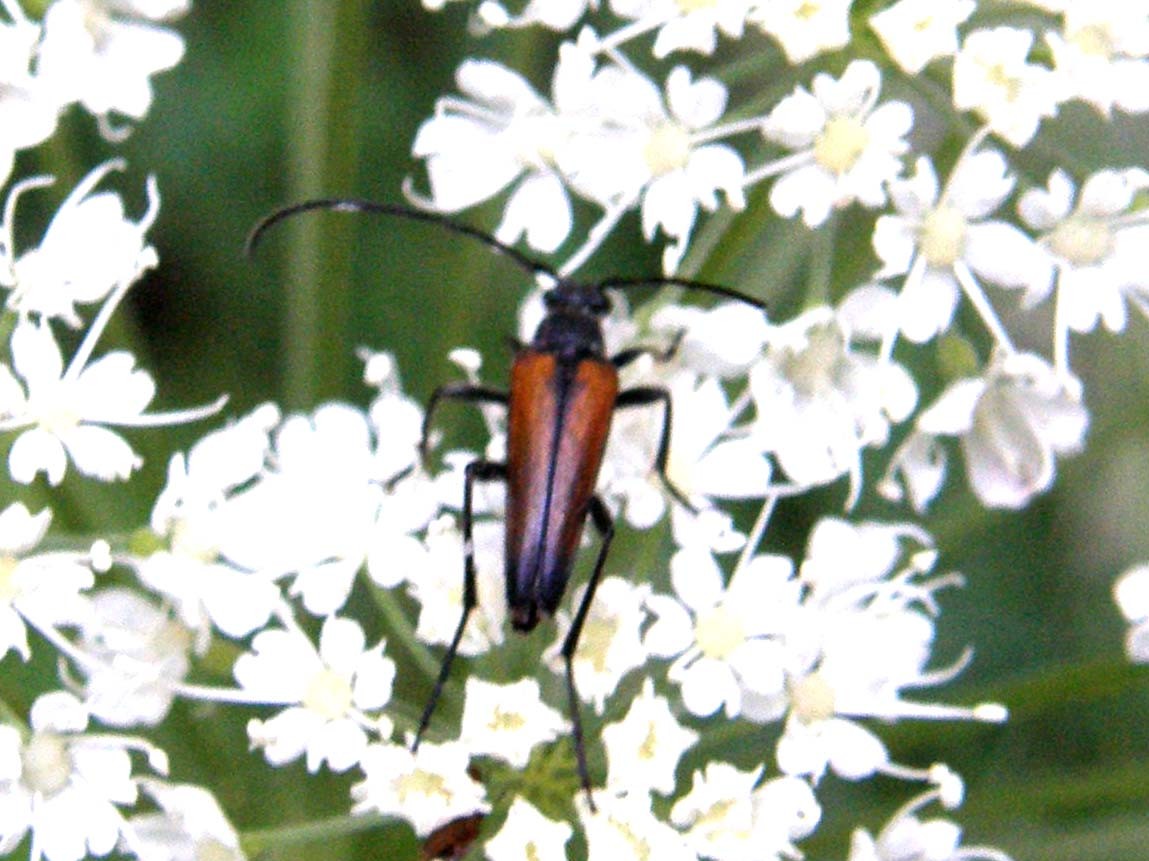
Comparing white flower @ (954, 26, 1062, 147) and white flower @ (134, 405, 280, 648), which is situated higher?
white flower @ (954, 26, 1062, 147)

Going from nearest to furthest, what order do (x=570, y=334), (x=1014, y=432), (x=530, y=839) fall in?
(x=530, y=839) → (x=570, y=334) → (x=1014, y=432)

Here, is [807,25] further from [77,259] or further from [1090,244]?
[77,259]

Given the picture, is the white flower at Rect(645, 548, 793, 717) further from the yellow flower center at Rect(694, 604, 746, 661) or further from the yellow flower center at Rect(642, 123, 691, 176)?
the yellow flower center at Rect(642, 123, 691, 176)

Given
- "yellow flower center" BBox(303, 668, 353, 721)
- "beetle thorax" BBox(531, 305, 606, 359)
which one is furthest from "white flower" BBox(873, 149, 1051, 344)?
"yellow flower center" BBox(303, 668, 353, 721)

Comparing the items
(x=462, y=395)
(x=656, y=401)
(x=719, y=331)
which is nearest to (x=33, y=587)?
(x=462, y=395)

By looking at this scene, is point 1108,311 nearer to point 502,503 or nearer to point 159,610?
point 502,503

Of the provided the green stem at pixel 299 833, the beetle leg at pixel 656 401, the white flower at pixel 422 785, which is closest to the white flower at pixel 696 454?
the beetle leg at pixel 656 401
